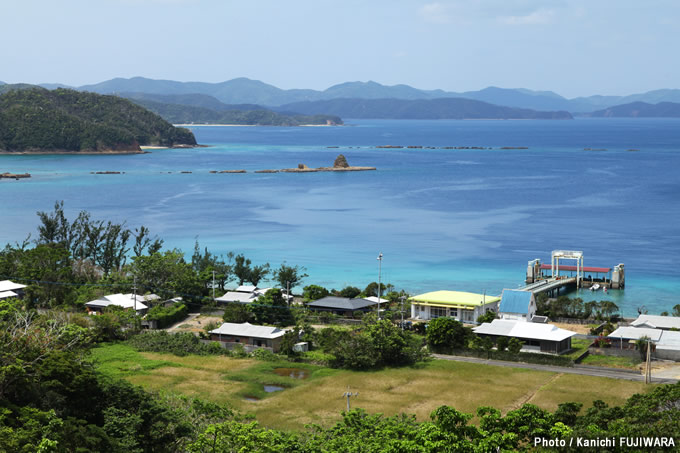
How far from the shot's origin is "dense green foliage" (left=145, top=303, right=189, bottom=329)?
3616 centimetres

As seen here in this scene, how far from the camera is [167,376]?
27.8 meters

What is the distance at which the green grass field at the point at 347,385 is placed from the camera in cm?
2428

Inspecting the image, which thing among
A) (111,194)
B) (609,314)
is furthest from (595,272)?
(111,194)

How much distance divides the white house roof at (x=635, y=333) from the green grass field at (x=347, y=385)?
5.85m

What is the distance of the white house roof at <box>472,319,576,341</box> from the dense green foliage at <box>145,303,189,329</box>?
1546cm

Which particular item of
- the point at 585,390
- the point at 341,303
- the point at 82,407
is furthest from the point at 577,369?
the point at 82,407

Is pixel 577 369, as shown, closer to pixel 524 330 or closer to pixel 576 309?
pixel 524 330

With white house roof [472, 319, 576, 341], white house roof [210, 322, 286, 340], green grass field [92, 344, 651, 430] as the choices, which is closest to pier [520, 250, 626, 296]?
white house roof [472, 319, 576, 341]

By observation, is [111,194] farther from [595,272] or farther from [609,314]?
[609,314]

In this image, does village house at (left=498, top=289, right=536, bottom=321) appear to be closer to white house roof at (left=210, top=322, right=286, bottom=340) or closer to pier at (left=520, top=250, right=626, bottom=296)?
pier at (left=520, top=250, right=626, bottom=296)

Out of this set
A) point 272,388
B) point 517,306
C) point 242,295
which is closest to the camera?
point 272,388

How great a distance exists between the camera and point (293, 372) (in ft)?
95.7

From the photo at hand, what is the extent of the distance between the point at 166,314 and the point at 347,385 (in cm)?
1340

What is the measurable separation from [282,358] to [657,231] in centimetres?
4943
